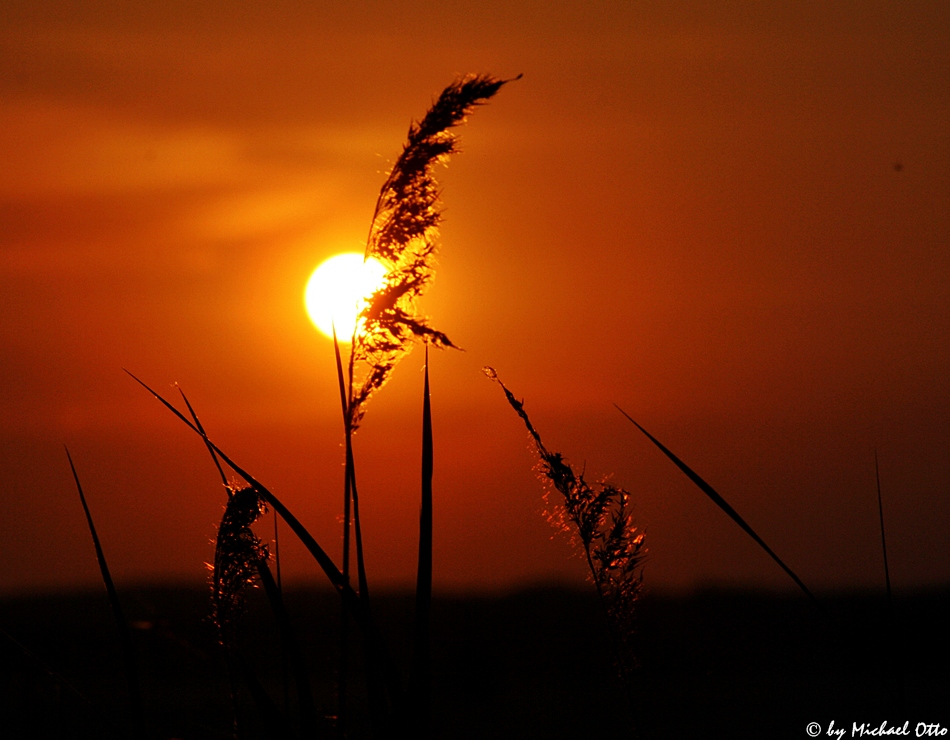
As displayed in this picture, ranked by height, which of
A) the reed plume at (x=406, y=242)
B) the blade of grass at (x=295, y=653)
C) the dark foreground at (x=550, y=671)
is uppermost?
the reed plume at (x=406, y=242)

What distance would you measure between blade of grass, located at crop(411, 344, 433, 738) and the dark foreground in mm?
5209

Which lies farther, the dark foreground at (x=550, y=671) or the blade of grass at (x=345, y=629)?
the dark foreground at (x=550, y=671)

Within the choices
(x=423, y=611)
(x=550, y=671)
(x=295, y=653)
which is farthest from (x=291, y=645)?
(x=550, y=671)

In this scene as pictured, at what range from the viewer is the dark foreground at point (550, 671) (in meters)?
12.1

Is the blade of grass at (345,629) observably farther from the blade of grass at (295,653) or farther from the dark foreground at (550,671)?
the dark foreground at (550,671)

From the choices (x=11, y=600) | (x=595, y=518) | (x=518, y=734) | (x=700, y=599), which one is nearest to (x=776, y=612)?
(x=700, y=599)

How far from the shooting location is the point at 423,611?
95.2 inches

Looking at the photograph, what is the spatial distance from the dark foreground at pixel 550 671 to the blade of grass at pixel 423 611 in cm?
521

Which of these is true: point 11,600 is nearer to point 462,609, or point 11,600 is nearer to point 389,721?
point 462,609

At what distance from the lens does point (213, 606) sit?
104 inches

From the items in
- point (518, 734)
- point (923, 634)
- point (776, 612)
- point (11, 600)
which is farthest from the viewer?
point (11, 600)

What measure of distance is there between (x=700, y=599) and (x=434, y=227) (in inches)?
910

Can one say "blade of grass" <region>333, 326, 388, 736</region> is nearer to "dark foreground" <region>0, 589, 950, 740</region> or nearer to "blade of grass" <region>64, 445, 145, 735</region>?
"blade of grass" <region>64, 445, 145, 735</region>

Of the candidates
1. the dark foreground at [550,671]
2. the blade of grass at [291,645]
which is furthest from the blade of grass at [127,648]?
the dark foreground at [550,671]
